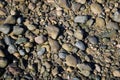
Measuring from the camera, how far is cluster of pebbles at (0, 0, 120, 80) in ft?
8.57

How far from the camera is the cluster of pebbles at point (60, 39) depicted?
8.57 feet

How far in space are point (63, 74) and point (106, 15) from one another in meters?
0.67

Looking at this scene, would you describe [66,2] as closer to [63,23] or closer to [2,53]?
[63,23]

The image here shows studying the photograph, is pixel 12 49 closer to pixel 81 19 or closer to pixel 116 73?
pixel 81 19

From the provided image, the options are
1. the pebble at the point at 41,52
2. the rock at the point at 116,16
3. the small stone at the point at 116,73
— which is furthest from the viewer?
the rock at the point at 116,16

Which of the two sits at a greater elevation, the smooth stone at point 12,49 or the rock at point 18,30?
the rock at point 18,30

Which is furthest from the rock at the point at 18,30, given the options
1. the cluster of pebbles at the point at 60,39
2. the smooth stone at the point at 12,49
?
the smooth stone at the point at 12,49

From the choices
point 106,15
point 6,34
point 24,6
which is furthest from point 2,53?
point 106,15

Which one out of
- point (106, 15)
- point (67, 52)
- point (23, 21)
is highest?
point (106, 15)

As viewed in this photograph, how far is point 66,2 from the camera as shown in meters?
→ 2.88

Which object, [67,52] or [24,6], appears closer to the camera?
[67,52]

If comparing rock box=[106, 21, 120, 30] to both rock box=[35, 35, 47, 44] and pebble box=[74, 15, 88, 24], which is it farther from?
rock box=[35, 35, 47, 44]

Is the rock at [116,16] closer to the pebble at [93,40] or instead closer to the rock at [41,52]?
the pebble at [93,40]

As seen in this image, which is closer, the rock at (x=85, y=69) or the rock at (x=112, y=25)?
the rock at (x=85, y=69)
